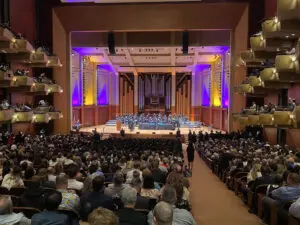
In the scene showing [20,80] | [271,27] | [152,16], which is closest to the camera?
[271,27]

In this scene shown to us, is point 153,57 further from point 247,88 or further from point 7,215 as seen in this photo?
point 7,215

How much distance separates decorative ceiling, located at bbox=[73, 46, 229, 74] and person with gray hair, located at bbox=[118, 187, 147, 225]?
19.0 metres

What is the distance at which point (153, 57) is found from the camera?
24.7 meters

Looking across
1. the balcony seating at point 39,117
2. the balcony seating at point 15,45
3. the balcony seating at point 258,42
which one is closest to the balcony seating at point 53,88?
the balcony seating at point 39,117

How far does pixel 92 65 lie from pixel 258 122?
16.1 metres

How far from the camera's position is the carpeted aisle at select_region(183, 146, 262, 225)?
5.53 meters

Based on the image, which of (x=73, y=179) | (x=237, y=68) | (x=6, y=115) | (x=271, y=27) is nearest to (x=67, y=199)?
(x=73, y=179)

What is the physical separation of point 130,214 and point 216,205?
396 centimetres

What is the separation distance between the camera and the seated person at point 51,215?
282 cm

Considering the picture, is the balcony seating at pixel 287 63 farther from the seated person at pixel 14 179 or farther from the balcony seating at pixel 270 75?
the seated person at pixel 14 179

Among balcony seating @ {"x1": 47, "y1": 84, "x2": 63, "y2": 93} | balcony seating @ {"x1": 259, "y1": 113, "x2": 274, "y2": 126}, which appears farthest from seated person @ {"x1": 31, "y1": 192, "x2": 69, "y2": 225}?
balcony seating @ {"x1": 47, "y1": 84, "x2": 63, "y2": 93}

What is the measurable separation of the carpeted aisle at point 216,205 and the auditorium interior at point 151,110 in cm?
4

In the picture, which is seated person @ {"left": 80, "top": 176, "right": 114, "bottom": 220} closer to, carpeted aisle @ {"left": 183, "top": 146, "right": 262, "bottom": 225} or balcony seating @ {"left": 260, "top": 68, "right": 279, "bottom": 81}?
carpeted aisle @ {"left": 183, "top": 146, "right": 262, "bottom": 225}

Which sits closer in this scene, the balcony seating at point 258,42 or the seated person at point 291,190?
the seated person at point 291,190
